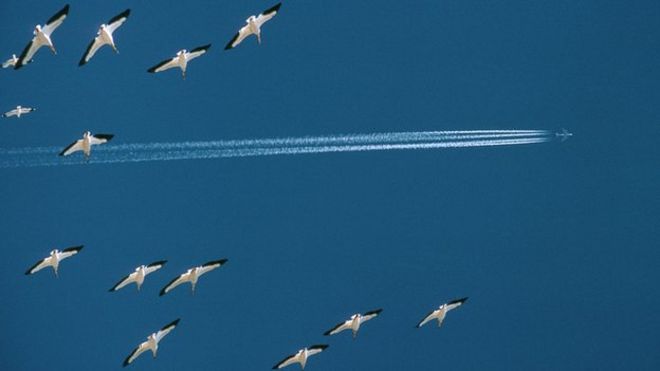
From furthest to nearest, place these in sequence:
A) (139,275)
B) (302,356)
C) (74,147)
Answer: (302,356), (139,275), (74,147)

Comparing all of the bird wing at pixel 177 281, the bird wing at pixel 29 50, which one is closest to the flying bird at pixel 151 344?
the bird wing at pixel 177 281

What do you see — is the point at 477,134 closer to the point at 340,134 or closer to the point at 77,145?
the point at 340,134

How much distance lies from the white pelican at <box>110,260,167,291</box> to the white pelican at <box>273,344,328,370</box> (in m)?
4.74

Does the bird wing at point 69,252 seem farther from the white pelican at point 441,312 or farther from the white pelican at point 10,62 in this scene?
the white pelican at point 441,312

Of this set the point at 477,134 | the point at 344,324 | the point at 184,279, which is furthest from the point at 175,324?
the point at 477,134

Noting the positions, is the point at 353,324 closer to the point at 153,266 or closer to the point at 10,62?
the point at 153,266

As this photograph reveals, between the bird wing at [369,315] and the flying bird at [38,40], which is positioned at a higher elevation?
the flying bird at [38,40]

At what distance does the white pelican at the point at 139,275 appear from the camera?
133 feet

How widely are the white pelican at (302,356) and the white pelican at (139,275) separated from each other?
15.5 ft

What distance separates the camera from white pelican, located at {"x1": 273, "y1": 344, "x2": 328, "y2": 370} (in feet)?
136

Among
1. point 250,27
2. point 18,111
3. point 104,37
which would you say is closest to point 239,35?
point 250,27

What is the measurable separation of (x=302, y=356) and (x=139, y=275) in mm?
5551

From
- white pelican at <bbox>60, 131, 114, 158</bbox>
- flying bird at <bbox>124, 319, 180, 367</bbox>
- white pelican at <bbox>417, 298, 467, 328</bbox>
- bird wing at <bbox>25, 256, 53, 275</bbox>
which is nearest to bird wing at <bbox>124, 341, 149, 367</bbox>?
flying bird at <bbox>124, 319, 180, 367</bbox>

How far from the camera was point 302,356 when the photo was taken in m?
41.7
